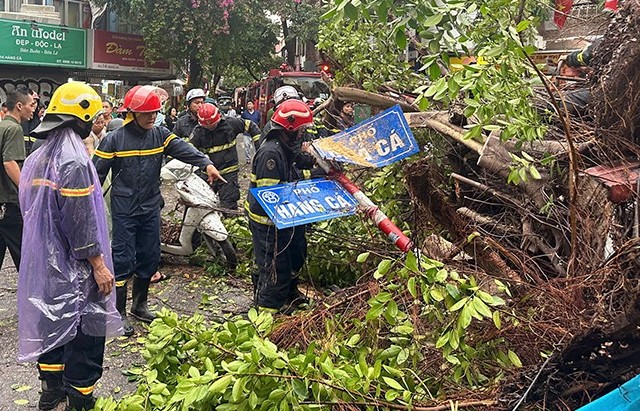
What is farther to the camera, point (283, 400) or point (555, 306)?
point (555, 306)

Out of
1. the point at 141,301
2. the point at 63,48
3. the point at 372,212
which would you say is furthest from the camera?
the point at 63,48

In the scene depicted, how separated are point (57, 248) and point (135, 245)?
1.50 metres

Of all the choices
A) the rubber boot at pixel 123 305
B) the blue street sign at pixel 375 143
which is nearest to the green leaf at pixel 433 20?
the blue street sign at pixel 375 143

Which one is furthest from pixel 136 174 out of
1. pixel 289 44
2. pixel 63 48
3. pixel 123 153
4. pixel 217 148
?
pixel 289 44

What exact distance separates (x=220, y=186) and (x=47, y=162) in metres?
4.41

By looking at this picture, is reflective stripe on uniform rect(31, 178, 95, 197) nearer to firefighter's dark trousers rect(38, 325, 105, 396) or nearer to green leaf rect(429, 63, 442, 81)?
firefighter's dark trousers rect(38, 325, 105, 396)

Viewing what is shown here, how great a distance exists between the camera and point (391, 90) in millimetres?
5473

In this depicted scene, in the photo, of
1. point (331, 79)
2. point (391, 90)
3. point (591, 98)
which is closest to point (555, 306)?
point (591, 98)

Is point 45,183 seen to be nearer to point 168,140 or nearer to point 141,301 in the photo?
point 168,140

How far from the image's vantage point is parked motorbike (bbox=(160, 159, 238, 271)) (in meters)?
5.94

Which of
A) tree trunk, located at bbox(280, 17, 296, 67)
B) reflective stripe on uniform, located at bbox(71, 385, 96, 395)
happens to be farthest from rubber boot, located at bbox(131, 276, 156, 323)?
tree trunk, located at bbox(280, 17, 296, 67)

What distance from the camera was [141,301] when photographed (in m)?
5.00

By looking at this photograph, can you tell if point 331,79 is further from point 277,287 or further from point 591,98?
point 591,98

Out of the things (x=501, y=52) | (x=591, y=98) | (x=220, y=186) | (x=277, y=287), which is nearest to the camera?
(x=501, y=52)
